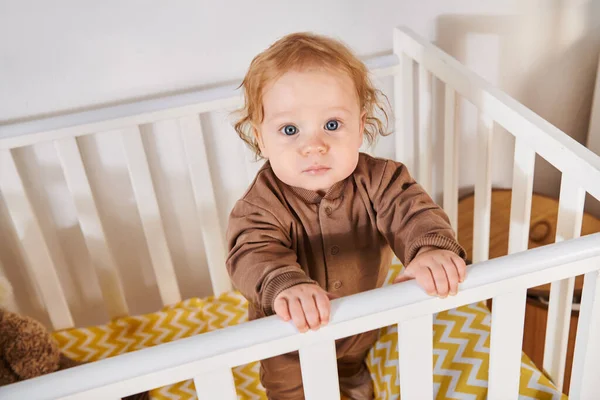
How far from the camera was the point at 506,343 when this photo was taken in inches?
29.2

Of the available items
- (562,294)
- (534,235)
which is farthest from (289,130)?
(534,235)

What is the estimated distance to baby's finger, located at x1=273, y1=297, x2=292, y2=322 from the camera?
0.65m

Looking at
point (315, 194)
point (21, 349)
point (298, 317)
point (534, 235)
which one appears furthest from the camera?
point (534, 235)

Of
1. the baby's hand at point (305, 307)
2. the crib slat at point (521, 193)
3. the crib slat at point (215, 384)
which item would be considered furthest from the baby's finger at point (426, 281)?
the crib slat at point (521, 193)

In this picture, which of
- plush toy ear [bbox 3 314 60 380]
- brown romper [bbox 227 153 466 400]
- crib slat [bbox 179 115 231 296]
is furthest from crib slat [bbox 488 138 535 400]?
plush toy ear [bbox 3 314 60 380]

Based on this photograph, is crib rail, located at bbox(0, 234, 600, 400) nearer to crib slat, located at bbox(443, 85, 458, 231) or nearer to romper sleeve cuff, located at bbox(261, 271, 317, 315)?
romper sleeve cuff, located at bbox(261, 271, 317, 315)

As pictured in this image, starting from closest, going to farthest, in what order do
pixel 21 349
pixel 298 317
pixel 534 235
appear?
pixel 298 317, pixel 21 349, pixel 534 235

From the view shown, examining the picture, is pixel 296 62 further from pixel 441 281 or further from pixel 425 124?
pixel 425 124

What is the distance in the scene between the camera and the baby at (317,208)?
28.5 inches

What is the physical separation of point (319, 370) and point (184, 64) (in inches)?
29.2

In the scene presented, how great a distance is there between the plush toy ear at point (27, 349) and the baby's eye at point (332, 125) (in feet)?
2.02

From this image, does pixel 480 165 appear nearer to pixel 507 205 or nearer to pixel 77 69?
pixel 507 205

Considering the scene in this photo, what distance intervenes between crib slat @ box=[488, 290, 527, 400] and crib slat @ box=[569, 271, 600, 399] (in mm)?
86

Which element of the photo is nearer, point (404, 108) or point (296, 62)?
point (296, 62)
